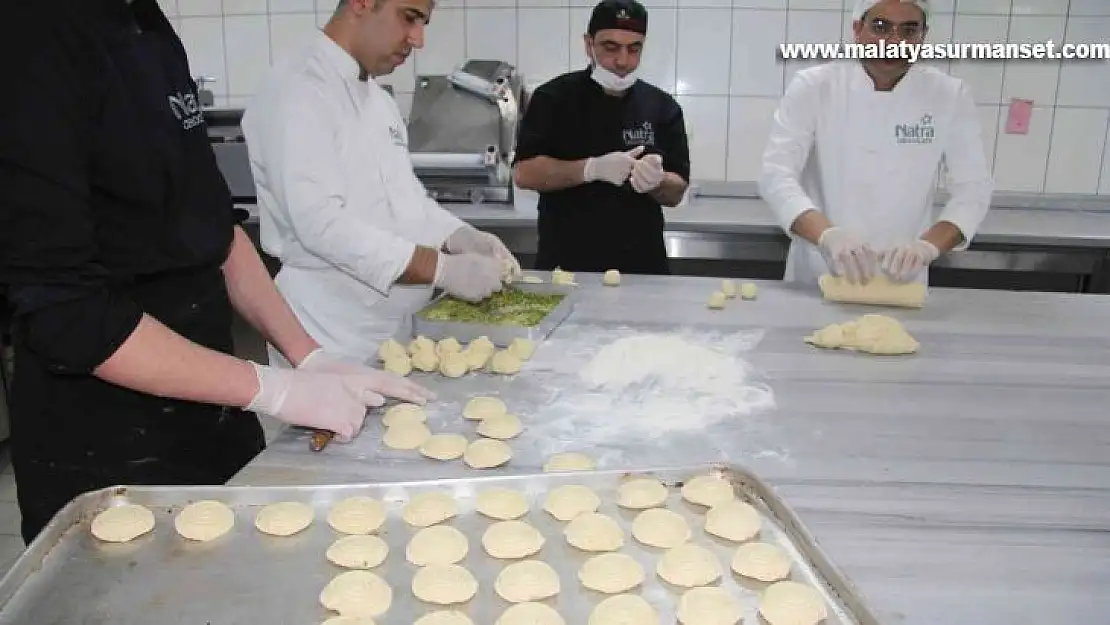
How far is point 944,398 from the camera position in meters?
1.59

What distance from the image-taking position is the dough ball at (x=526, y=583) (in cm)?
96

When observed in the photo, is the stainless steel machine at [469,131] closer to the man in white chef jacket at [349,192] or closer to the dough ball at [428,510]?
the man in white chef jacket at [349,192]

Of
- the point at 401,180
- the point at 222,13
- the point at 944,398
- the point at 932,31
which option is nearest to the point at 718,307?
the point at 944,398

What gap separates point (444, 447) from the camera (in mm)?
1329

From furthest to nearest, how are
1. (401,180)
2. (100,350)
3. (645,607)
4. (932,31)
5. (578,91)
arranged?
(932,31)
(578,91)
(401,180)
(100,350)
(645,607)

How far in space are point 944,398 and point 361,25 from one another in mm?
1507

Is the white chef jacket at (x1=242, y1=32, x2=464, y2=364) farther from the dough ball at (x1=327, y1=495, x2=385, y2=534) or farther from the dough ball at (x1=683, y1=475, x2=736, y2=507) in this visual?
the dough ball at (x1=683, y1=475, x2=736, y2=507)

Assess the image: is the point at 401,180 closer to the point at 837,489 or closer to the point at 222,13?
the point at 837,489

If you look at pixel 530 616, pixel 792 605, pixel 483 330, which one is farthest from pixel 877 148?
pixel 530 616

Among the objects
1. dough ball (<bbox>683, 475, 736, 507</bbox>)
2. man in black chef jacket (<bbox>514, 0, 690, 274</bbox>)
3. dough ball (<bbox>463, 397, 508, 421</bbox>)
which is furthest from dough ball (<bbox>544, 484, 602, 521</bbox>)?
man in black chef jacket (<bbox>514, 0, 690, 274</bbox>)

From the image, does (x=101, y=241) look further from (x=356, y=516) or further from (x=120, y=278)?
(x=356, y=516)

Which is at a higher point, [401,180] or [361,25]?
[361,25]

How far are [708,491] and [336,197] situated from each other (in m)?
1.20

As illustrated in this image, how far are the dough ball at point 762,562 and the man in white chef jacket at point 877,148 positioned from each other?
64.6 inches
